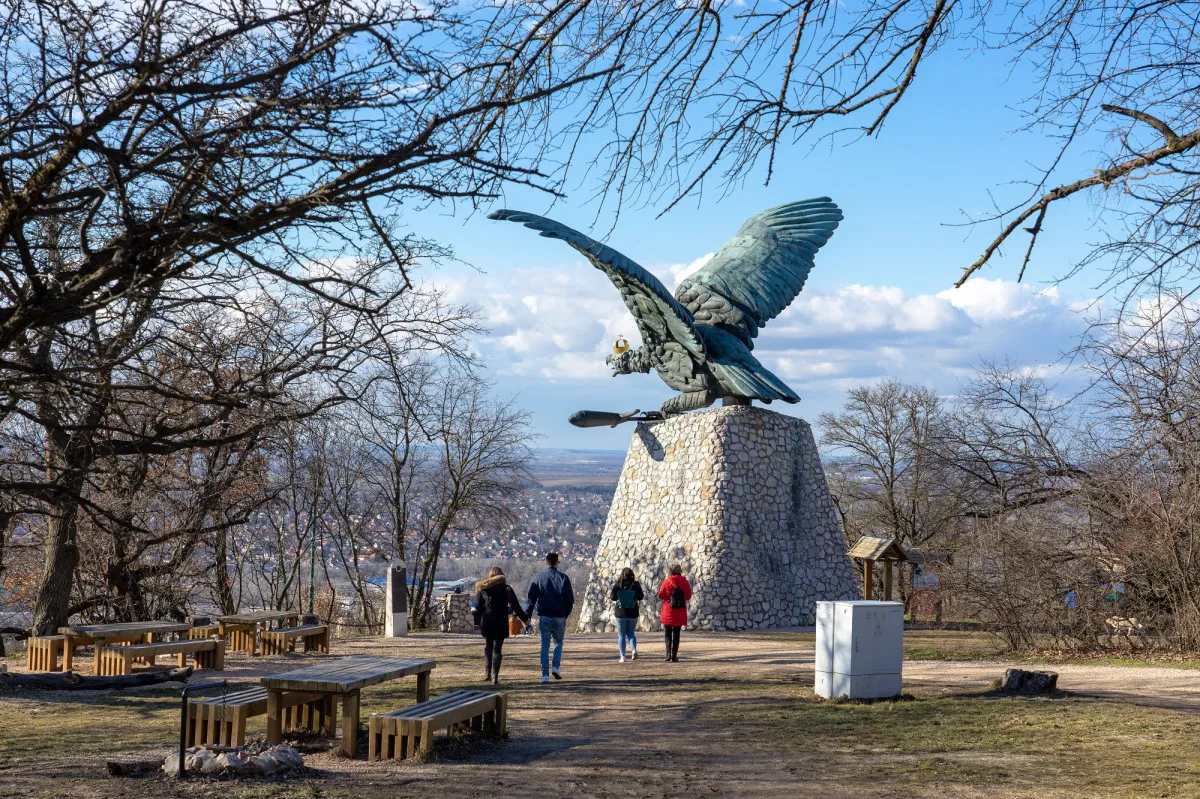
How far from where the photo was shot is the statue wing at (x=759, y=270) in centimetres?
2608

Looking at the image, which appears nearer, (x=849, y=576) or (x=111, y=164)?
(x=111, y=164)

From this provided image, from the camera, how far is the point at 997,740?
28.7 ft

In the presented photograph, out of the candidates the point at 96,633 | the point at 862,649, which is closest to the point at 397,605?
the point at 96,633

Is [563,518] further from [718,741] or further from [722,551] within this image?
[718,741]

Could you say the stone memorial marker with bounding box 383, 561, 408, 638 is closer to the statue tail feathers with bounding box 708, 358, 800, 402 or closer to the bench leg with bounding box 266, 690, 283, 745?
the statue tail feathers with bounding box 708, 358, 800, 402

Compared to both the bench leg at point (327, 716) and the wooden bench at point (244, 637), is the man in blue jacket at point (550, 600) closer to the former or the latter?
the bench leg at point (327, 716)

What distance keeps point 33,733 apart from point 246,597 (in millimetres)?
32060

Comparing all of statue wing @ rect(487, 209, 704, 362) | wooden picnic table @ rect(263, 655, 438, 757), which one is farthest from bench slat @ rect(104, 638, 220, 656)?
statue wing @ rect(487, 209, 704, 362)

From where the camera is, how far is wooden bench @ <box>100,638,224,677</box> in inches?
510

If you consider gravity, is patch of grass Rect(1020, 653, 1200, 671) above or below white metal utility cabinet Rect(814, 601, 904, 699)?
below

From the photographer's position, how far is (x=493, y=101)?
15.8 ft

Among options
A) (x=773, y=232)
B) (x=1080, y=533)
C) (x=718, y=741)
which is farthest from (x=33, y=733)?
(x=773, y=232)

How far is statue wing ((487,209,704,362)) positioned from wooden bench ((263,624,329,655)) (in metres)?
8.50

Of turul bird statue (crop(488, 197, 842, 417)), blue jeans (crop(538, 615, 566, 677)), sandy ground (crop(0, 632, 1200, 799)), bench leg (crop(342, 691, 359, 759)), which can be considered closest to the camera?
sandy ground (crop(0, 632, 1200, 799))
